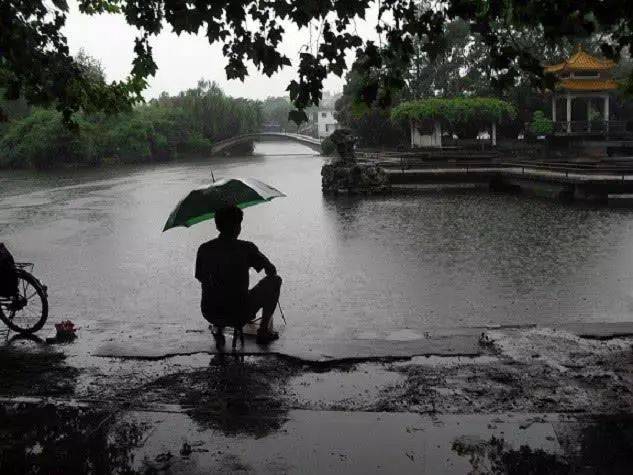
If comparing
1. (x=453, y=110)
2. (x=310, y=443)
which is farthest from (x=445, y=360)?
(x=453, y=110)

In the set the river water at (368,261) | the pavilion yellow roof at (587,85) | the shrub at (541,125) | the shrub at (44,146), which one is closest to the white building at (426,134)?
the shrub at (541,125)

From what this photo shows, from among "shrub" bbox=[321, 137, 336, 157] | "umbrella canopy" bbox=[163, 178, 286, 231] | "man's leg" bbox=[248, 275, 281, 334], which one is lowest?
"man's leg" bbox=[248, 275, 281, 334]

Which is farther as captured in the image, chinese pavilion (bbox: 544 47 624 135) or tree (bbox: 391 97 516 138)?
chinese pavilion (bbox: 544 47 624 135)

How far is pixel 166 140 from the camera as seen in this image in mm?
66000

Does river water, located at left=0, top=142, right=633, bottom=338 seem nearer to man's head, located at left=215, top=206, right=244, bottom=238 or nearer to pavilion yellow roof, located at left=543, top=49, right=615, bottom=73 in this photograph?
man's head, located at left=215, top=206, right=244, bottom=238

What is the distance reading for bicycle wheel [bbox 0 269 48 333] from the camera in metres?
6.44

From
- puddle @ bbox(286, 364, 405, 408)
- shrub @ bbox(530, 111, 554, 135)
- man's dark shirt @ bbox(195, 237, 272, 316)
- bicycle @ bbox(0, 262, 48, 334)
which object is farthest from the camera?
shrub @ bbox(530, 111, 554, 135)

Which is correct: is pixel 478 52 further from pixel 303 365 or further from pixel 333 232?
pixel 303 365

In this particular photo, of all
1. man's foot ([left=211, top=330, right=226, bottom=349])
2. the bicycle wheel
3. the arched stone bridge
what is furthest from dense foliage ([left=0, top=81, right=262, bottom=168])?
man's foot ([left=211, top=330, right=226, bottom=349])

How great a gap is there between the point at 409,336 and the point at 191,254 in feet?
24.3

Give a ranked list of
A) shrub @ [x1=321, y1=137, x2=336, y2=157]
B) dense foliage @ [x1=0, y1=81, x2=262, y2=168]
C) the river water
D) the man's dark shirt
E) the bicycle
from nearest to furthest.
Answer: the man's dark shirt, the bicycle, the river water, dense foliage @ [x1=0, y1=81, x2=262, y2=168], shrub @ [x1=321, y1=137, x2=336, y2=157]

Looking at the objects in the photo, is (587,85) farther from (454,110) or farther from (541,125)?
(454,110)

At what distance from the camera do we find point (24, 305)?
6.45 m

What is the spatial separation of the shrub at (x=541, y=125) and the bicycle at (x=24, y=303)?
3997 centimetres
